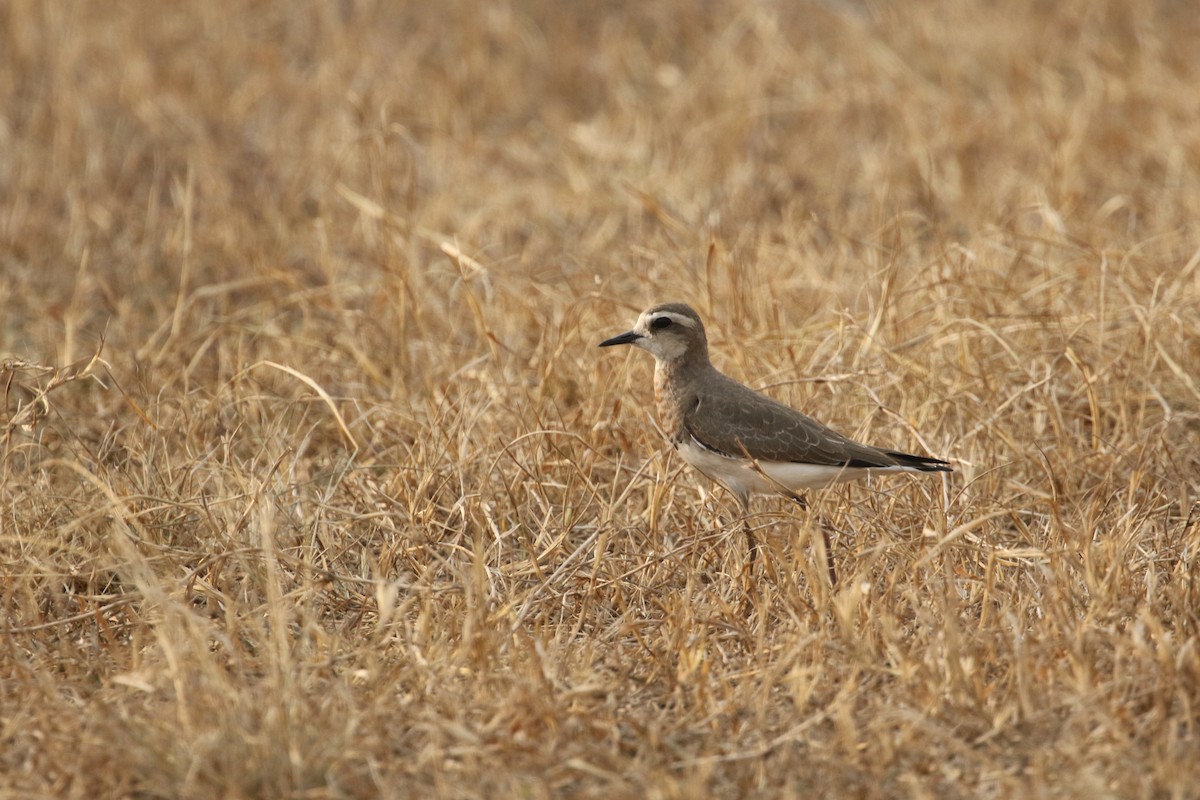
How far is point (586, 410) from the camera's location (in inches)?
237

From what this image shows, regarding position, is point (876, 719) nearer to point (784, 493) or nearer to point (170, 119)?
point (784, 493)

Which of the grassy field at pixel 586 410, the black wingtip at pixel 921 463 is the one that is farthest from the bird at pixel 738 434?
the grassy field at pixel 586 410

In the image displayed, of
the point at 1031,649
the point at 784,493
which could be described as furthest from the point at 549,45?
the point at 1031,649

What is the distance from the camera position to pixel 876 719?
4016 millimetres

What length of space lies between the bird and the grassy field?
0.17 m

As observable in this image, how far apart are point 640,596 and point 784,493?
0.67 metres

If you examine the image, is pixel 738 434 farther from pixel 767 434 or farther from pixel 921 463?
pixel 921 463

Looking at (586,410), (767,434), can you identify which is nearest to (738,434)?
(767,434)

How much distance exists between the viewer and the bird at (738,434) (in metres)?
5.04

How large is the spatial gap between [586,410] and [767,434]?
108cm

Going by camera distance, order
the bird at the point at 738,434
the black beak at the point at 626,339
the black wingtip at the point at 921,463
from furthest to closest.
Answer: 1. the black beak at the point at 626,339
2. the bird at the point at 738,434
3. the black wingtip at the point at 921,463

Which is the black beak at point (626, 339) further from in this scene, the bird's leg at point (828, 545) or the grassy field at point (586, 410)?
the bird's leg at point (828, 545)

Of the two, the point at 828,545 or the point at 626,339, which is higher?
the point at 626,339

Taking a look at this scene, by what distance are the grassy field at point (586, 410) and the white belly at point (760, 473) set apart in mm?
160
